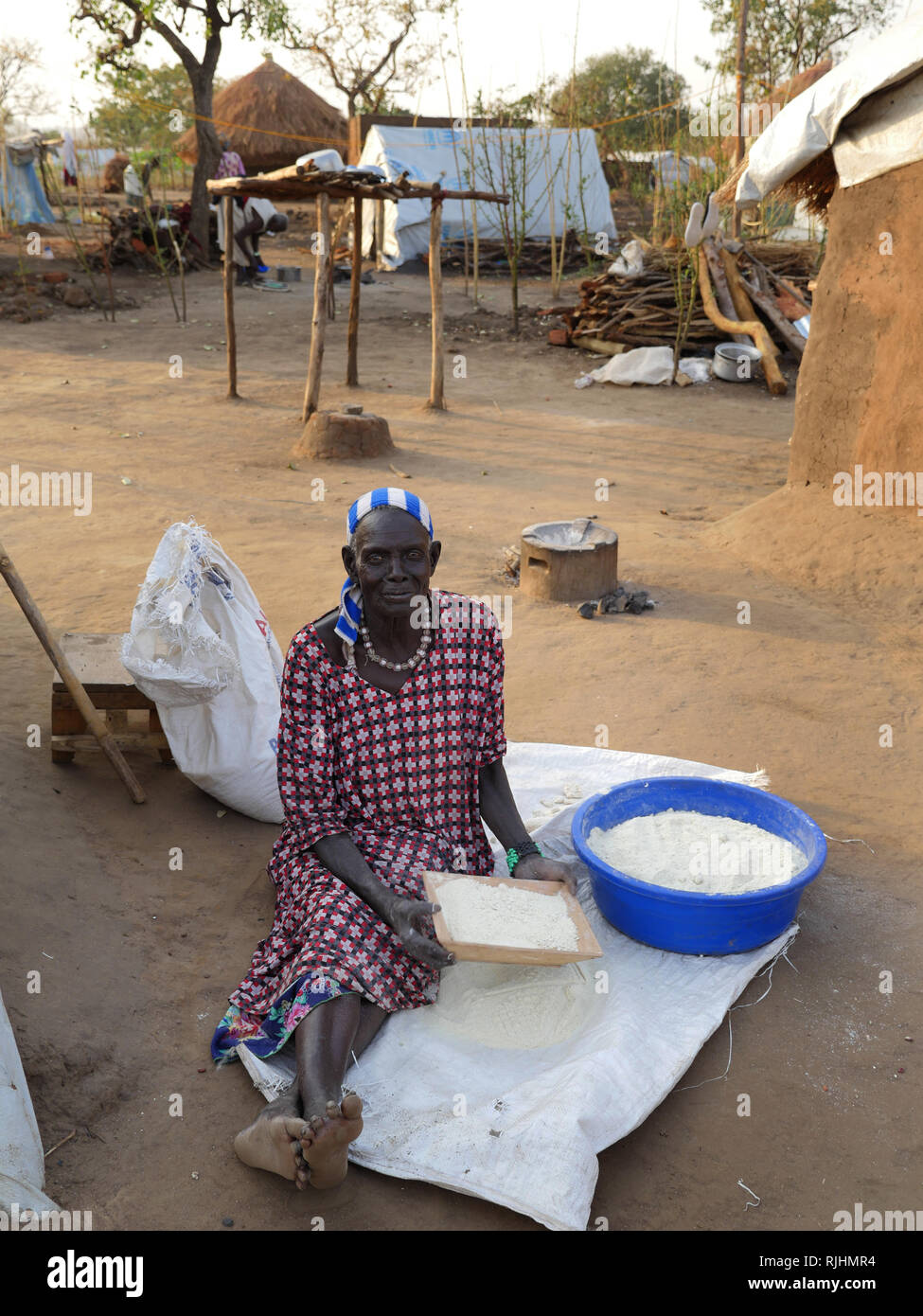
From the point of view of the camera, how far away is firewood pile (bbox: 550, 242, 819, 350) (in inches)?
424

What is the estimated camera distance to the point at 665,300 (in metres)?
11.0

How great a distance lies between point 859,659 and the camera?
4289 millimetres

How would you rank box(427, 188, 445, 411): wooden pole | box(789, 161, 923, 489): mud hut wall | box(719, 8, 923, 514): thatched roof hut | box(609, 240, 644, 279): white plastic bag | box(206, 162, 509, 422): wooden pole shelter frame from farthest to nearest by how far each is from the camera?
box(609, 240, 644, 279): white plastic bag
box(427, 188, 445, 411): wooden pole
box(206, 162, 509, 422): wooden pole shelter frame
box(789, 161, 923, 489): mud hut wall
box(719, 8, 923, 514): thatched roof hut

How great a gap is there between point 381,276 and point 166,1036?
14.9 metres

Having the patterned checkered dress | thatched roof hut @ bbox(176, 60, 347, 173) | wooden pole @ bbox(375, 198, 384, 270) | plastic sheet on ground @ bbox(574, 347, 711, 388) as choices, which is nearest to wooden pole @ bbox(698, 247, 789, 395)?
plastic sheet on ground @ bbox(574, 347, 711, 388)

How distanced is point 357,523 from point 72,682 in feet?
4.10

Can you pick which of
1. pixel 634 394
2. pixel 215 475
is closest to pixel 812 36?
pixel 634 394

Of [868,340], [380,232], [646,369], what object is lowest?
[868,340]

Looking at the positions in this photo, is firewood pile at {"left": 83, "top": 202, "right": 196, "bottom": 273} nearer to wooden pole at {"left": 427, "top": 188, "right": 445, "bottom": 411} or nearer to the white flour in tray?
wooden pole at {"left": 427, "top": 188, "right": 445, "bottom": 411}

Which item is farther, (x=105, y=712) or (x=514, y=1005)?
(x=105, y=712)

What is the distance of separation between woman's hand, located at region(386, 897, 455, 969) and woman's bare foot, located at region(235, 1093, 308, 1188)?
350 mm

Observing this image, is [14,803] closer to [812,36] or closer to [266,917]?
[266,917]

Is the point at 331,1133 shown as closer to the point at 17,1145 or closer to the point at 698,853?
the point at 17,1145

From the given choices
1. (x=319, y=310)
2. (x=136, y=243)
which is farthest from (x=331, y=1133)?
(x=136, y=243)
